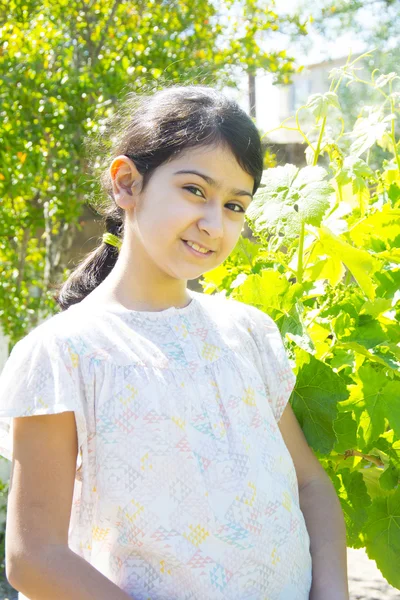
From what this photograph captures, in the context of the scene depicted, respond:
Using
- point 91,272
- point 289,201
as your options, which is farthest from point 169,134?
point 91,272

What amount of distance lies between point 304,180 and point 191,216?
270mm

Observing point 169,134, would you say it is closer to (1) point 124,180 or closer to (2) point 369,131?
(1) point 124,180

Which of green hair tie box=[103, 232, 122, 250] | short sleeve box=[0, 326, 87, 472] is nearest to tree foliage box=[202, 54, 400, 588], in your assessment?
green hair tie box=[103, 232, 122, 250]

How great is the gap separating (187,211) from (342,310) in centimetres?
37

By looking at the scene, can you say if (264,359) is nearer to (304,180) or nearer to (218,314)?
(218,314)

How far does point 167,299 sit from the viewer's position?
1270 millimetres

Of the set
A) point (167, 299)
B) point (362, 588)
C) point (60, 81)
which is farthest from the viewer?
point (60, 81)

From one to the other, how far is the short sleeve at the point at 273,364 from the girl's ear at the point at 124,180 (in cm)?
28

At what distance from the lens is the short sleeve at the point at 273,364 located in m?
1.30

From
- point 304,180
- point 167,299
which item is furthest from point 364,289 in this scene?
point 167,299

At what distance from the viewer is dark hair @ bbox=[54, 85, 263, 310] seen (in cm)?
123

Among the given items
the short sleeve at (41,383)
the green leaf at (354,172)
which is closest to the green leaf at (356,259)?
the green leaf at (354,172)

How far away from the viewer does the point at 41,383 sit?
105 centimetres

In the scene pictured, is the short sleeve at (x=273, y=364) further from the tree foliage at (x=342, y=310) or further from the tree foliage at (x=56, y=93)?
the tree foliage at (x=56, y=93)
